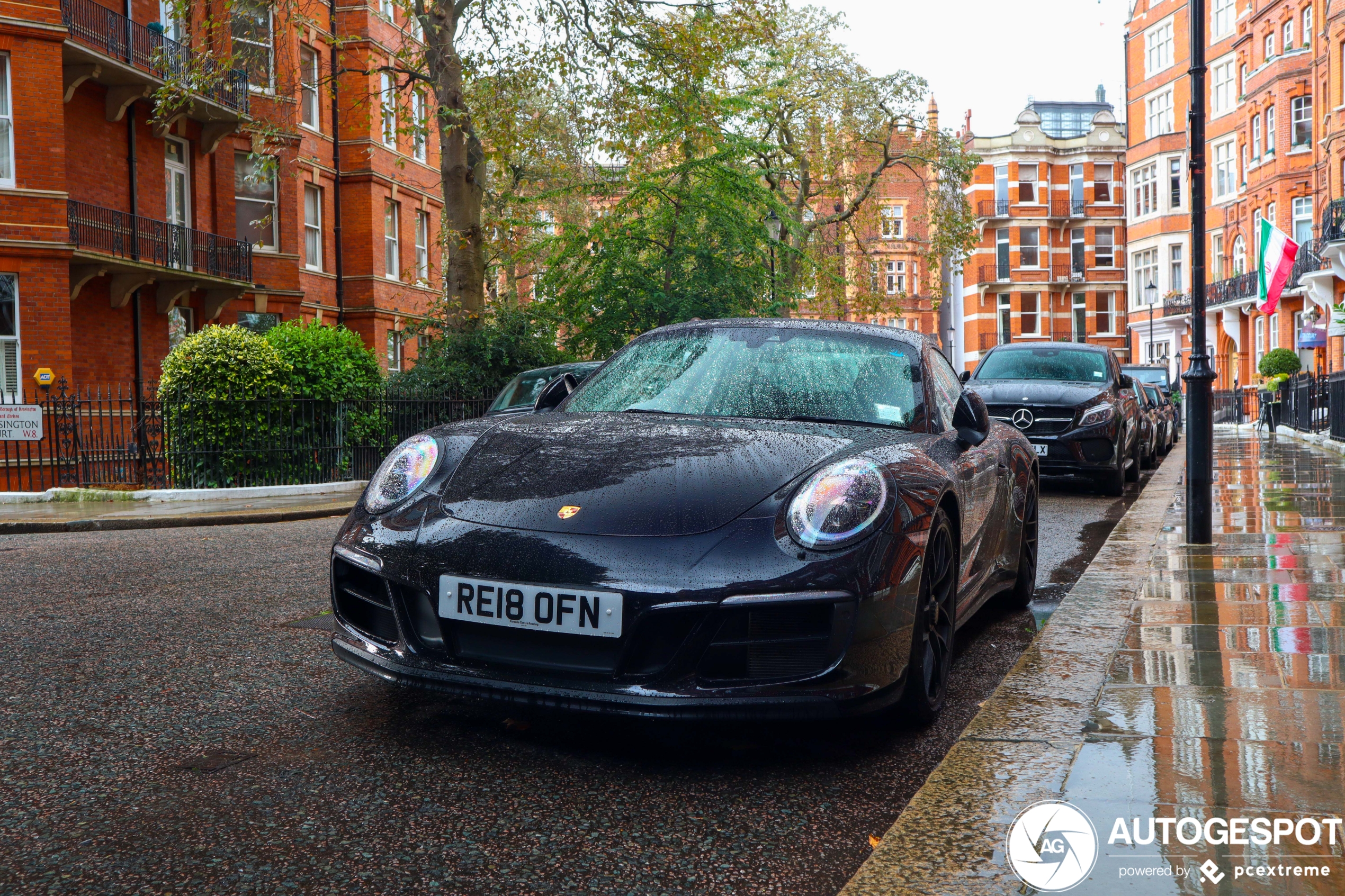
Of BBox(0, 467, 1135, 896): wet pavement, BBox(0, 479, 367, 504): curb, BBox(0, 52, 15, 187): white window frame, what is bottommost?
BBox(0, 467, 1135, 896): wet pavement

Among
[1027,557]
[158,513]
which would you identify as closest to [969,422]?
[1027,557]

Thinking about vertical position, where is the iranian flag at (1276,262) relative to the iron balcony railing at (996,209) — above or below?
below

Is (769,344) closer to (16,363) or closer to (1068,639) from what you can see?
(1068,639)

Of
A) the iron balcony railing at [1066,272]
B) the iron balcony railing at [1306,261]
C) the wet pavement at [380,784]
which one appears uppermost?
the iron balcony railing at [1066,272]

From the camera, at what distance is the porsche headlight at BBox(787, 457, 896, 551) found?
333cm

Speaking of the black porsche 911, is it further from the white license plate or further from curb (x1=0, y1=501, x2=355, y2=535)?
curb (x1=0, y1=501, x2=355, y2=535)

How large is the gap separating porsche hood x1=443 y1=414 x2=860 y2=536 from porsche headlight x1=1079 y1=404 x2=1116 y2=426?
9485 millimetres

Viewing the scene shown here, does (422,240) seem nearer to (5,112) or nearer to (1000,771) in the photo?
(5,112)

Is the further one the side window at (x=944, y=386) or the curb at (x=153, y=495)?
the curb at (x=153, y=495)

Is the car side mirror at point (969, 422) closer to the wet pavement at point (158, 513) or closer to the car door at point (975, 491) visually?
the car door at point (975, 491)

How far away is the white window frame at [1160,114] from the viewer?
57312mm

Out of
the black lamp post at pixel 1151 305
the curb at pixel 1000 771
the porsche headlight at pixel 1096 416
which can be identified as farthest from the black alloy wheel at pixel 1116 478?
the black lamp post at pixel 1151 305

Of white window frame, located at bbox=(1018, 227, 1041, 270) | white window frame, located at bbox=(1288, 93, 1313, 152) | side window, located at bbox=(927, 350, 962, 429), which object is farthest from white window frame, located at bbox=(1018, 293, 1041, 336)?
side window, located at bbox=(927, 350, 962, 429)

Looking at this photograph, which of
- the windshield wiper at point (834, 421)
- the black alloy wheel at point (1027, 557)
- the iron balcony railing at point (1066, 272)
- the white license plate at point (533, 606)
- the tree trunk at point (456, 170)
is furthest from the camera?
the iron balcony railing at point (1066, 272)
